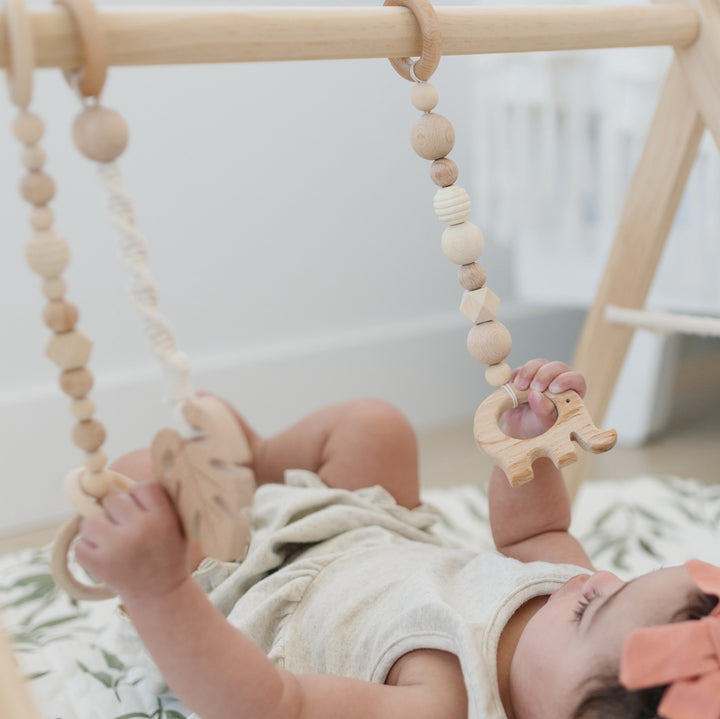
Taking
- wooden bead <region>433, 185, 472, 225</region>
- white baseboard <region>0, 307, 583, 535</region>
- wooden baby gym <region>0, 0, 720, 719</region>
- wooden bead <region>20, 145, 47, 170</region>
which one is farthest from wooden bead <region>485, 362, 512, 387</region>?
white baseboard <region>0, 307, 583, 535</region>

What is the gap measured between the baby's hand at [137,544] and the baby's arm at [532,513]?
31 centimetres

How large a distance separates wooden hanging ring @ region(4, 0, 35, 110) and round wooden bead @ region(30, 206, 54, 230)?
5 centimetres

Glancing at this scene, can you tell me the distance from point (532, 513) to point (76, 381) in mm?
399

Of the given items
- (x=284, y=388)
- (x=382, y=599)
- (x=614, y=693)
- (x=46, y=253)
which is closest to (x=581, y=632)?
(x=614, y=693)

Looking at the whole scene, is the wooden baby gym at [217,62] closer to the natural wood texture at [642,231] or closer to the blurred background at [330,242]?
the natural wood texture at [642,231]

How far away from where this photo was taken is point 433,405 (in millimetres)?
1695

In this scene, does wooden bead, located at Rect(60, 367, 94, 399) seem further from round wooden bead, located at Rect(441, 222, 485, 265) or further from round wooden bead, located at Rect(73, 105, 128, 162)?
round wooden bead, located at Rect(441, 222, 485, 265)

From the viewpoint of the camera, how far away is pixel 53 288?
441 mm

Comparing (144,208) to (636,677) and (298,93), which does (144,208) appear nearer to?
(298,93)

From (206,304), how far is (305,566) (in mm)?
835

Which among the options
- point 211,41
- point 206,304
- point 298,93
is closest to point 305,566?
point 211,41

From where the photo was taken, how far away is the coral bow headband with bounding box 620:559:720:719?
0.46 meters

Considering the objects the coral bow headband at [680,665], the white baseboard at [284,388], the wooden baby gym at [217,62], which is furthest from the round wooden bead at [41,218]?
the white baseboard at [284,388]

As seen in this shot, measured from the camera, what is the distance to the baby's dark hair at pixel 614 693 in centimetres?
49
